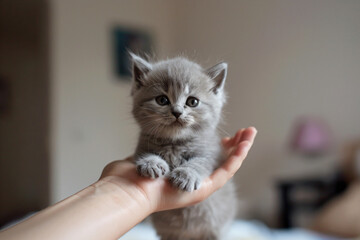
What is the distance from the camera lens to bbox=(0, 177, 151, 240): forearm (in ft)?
2.25

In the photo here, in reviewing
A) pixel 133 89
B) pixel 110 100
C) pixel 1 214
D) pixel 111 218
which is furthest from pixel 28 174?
pixel 111 218

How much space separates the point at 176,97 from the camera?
95 cm

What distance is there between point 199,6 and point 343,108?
231 cm

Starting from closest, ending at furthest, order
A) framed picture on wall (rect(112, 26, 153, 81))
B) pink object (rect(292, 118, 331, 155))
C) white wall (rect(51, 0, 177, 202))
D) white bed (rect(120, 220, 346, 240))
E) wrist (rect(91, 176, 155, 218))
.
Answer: wrist (rect(91, 176, 155, 218)), white bed (rect(120, 220, 346, 240)), pink object (rect(292, 118, 331, 155)), white wall (rect(51, 0, 177, 202)), framed picture on wall (rect(112, 26, 153, 81))

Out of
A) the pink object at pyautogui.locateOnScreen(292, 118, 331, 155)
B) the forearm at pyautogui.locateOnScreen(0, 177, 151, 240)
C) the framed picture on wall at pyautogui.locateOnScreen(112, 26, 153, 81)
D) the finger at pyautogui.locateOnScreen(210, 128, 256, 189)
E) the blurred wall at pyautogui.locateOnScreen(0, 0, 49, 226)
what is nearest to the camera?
the forearm at pyautogui.locateOnScreen(0, 177, 151, 240)

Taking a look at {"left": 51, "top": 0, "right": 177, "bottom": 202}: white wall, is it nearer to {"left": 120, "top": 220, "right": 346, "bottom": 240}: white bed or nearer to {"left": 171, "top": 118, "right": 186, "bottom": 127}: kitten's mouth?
{"left": 120, "top": 220, "right": 346, "bottom": 240}: white bed

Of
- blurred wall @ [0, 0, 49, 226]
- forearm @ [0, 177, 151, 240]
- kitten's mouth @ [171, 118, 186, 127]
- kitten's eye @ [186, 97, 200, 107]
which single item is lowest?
blurred wall @ [0, 0, 49, 226]

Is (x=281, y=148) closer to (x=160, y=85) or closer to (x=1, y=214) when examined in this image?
(x=160, y=85)

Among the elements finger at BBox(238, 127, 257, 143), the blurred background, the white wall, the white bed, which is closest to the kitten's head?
finger at BBox(238, 127, 257, 143)

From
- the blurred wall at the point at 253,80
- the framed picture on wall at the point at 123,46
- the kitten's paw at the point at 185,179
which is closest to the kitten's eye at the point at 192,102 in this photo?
the kitten's paw at the point at 185,179

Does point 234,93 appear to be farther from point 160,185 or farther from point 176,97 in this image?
point 160,185

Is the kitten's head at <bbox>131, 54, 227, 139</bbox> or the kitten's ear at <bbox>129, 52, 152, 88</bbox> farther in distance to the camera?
the kitten's ear at <bbox>129, 52, 152, 88</bbox>

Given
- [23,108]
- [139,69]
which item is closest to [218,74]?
[139,69]

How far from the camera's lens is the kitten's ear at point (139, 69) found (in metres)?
1.06
